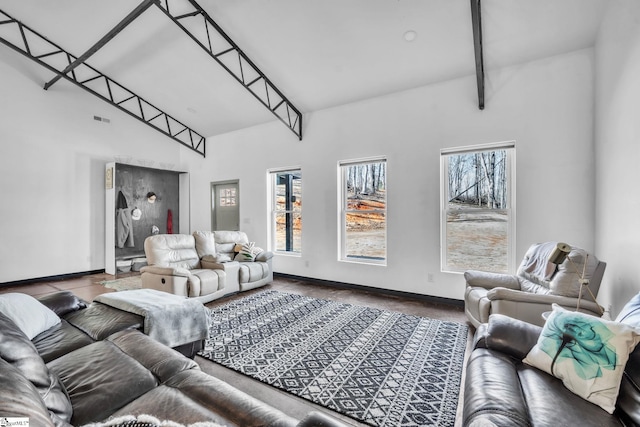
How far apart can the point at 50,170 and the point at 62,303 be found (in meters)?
4.58

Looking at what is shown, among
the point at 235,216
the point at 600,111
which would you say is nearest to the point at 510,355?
the point at 600,111

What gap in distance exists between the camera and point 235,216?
6.49 meters

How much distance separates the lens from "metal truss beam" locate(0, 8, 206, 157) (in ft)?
14.1

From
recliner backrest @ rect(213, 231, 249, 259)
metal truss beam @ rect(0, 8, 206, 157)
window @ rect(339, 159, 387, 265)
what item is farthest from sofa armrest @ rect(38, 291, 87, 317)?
metal truss beam @ rect(0, 8, 206, 157)

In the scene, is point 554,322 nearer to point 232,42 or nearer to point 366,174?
point 366,174

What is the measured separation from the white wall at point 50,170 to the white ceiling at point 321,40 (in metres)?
0.71

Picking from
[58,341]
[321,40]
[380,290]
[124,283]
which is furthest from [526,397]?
[124,283]

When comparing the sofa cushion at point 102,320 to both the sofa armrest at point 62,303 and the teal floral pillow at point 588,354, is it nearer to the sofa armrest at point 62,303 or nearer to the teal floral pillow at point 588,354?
the sofa armrest at point 62,303

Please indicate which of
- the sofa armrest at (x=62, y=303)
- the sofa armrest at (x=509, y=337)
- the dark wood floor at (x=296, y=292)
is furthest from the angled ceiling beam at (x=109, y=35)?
the sofa armrest at (x=509, y=337)

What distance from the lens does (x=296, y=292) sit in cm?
457

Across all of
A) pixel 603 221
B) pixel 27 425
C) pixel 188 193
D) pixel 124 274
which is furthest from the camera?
pixel 188 193

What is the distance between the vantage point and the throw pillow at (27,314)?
162 cm

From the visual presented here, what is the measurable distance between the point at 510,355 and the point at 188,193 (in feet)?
24.2

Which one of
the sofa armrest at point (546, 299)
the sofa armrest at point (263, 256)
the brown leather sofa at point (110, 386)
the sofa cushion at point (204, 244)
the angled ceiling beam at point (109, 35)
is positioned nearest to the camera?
the brown leather sofa at point (110, 386)
